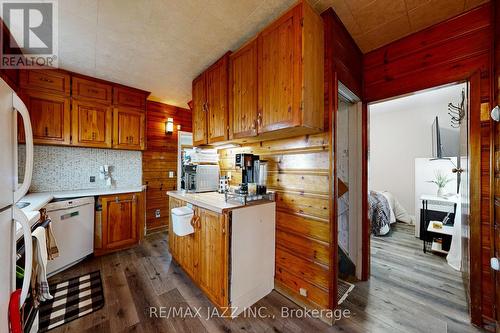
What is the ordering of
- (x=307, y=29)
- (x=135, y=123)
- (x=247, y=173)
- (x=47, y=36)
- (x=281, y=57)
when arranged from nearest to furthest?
1. (x=307, y=29)
2. (x=281, y=57)
3. (x=47, y=36)
4. (x=247, y=173)
5. (x=135, y=123)

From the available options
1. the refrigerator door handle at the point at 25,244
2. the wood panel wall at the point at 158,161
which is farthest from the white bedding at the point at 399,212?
the refrigerator door handle at the point at 25,244

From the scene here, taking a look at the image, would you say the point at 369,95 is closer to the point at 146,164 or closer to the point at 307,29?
the point at 307,29

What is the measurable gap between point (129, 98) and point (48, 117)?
42.6 inches

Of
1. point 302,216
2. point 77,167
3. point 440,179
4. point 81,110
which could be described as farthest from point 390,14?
point 77,167

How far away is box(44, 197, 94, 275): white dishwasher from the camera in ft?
7.43

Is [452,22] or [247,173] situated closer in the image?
[452,22]

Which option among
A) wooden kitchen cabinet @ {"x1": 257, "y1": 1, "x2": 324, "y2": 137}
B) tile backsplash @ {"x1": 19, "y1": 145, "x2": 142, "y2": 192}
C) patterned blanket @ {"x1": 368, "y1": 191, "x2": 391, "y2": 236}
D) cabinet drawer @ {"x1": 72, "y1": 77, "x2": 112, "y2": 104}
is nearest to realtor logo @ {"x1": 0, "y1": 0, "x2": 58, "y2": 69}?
cabinet drawer @ {"x1": 72, "y1": 77, "x2": 112, "y2": 104}

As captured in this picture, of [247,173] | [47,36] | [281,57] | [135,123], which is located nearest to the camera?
[281,57]

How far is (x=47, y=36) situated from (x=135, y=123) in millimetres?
1486

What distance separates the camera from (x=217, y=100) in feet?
7.76

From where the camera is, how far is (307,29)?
149 centimetres

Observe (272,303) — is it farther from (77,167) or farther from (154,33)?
(77,167)

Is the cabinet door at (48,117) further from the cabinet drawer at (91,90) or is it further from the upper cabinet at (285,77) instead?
the upper cabinet at (285,77)

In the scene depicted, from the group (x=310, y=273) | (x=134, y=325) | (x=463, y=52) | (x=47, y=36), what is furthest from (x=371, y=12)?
(x=134, y=325)
